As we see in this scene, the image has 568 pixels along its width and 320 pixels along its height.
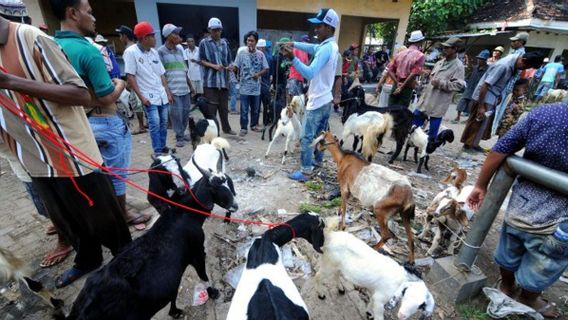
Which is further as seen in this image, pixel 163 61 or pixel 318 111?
pixel 163 61

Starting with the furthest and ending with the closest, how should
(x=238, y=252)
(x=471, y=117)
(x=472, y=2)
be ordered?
(x=472, y=2) < (x=471, y=117) < (x=238, y=252)

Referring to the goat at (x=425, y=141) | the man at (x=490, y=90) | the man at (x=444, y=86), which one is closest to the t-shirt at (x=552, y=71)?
the man at (x=490, y=90)

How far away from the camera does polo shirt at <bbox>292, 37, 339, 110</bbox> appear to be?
155 inches

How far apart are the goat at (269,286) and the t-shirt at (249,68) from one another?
4.98 metres

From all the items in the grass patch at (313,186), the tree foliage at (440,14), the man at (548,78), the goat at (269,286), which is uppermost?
the tree foliage at (440,14)

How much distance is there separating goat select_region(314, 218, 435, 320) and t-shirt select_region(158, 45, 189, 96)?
14.8 feet

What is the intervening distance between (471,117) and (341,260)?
5936mm

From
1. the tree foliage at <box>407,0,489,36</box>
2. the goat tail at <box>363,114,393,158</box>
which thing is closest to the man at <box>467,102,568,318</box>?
the goat tail at <box>363,114,393,158</box>

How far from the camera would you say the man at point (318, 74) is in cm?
390

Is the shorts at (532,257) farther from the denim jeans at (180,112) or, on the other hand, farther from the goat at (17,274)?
the denim jeans at (180,112)

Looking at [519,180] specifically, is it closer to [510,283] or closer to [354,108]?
[510,283]

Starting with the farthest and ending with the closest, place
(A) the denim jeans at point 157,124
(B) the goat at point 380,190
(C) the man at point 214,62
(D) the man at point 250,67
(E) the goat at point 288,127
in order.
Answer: (D) the man at point 250,67, (C) the man at point 214,62, (E) the goat at point 288,127, (A) the denim jeans at point 157,124, (B) the goat at point 380,190

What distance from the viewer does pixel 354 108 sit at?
647 cm

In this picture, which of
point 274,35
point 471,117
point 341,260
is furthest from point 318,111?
point 274,35
